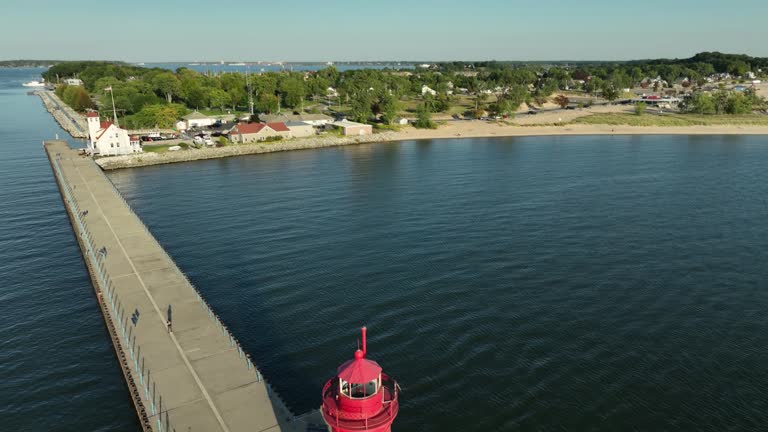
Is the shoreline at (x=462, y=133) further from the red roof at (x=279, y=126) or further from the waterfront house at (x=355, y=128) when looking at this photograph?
the red roof at (x=279, y=126)

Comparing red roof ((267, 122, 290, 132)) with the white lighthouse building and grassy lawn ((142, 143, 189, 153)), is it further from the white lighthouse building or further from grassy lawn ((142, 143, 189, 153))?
the white lighthouse building

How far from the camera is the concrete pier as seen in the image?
26.1 meters

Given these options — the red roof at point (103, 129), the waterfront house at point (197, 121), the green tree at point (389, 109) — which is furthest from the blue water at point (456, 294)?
the green tree at point (389, 109)

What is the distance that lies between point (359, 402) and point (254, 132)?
113 m

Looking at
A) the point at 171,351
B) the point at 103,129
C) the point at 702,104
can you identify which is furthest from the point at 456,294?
the point at 702,104

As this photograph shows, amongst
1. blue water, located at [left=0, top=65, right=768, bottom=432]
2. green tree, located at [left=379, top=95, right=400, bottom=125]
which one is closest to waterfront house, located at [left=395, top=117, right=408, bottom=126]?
green tree, located at [left=379, top=95, right=400, bottom=125]

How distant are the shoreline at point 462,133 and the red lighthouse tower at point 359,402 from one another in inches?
3924

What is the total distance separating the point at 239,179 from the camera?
293 ft

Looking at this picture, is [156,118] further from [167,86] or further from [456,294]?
[456,294]

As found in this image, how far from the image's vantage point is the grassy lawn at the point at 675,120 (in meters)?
163

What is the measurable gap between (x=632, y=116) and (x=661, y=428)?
557 ft

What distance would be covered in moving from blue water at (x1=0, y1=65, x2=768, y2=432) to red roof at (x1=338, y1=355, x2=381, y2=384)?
43.9 feet

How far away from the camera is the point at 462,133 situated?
150 meters

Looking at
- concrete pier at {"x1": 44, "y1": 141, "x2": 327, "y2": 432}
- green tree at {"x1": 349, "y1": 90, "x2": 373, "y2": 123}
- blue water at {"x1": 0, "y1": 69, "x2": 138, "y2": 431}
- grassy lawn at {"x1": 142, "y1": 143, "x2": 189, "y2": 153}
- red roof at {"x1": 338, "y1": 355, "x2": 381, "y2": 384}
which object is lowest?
blue water at {"x1": 0, "y1": 69, "x2": 138, "y2": 431}
